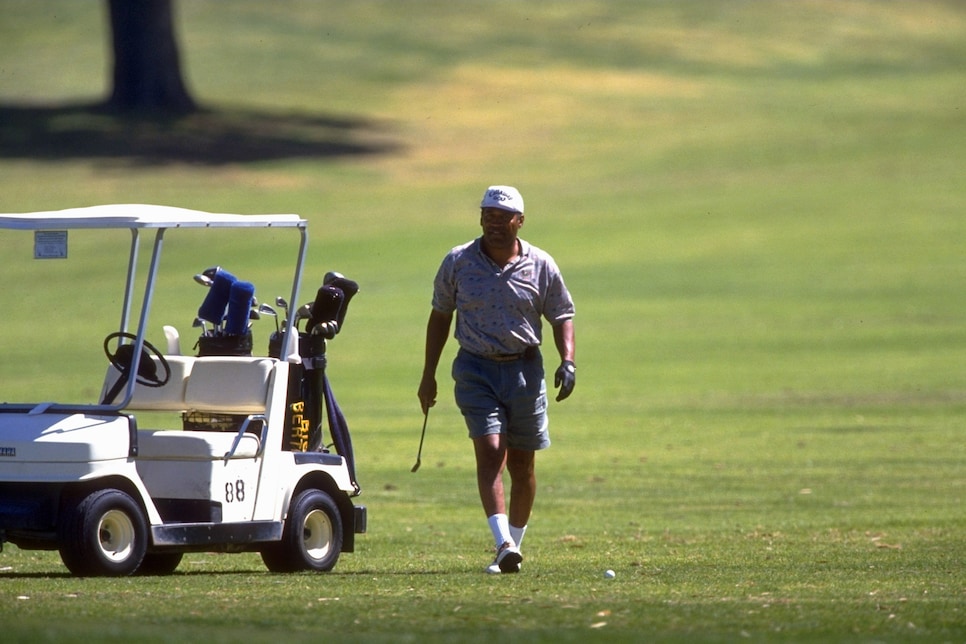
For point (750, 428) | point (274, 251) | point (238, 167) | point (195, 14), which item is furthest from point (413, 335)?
point (195, 14)

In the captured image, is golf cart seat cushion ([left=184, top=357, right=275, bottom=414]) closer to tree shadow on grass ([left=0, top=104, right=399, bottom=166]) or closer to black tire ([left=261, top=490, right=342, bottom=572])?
black tire ([left=261, top=490, right=342, bottom=572])

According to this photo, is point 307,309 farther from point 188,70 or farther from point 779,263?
point 188,70

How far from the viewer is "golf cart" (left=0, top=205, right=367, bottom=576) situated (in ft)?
30.4

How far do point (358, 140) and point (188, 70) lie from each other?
1596 cm

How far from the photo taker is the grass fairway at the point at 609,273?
28.8ft

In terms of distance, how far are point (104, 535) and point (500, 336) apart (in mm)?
2247

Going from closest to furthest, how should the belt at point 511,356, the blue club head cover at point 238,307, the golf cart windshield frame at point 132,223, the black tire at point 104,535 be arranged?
the black tire at point 104,535 < the golf cart windshield frame at point 132,223 < the belt at point 511,356 < the blue club head cover at point 238,307

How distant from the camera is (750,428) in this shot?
2064 centimetres

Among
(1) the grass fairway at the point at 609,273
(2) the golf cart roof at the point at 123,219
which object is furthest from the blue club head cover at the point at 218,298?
(1) the grass fairway at the point at 609,273

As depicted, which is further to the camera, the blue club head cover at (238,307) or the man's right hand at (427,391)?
the blue club head cover at (238,307)

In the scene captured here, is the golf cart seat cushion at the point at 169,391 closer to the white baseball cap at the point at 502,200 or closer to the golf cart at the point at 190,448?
the golf cart at the point at 190,448

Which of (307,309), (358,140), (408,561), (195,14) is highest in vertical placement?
(195,14)

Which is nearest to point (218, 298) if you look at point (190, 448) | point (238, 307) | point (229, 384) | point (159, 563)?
point (238, 307)

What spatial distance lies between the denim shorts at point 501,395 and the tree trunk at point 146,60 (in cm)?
4513
